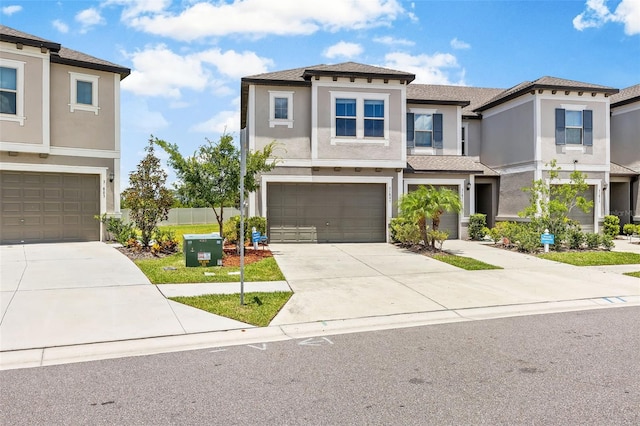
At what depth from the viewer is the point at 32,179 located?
51.9 feet

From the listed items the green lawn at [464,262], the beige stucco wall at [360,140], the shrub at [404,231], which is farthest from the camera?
the beige stucco wall at [360,140]

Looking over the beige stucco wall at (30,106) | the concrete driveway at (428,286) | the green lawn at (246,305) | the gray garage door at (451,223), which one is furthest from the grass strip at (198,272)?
the gray garage door at (451,223)

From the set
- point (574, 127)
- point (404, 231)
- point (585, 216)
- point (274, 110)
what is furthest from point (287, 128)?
point (585, 216)

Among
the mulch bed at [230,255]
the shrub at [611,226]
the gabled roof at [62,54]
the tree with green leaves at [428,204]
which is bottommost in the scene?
the mulch bed at [230,255]

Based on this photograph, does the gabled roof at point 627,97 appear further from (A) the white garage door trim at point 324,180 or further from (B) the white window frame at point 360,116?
(A) the white garage door trim at point 324,180

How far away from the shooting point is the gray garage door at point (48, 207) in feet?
50.9

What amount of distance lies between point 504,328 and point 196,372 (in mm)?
4582

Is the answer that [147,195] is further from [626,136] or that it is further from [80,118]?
[626,136]

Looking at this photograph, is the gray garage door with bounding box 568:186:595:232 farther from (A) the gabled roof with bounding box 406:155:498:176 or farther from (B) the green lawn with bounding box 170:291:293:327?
(B) the green lawn with bounding box 170:291:293:327

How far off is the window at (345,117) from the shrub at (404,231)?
3990 millimetres

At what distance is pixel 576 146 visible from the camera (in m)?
20.8

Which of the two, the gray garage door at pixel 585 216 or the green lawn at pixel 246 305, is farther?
the gray garage door at pixel 585 216

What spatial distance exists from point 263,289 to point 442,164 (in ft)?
44.8

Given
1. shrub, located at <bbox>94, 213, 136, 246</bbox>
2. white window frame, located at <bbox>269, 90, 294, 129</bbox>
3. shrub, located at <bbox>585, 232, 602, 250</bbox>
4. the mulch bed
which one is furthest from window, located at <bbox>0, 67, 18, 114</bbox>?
shrub, located at <bbox>585, 232, 602, 250</bbox>
